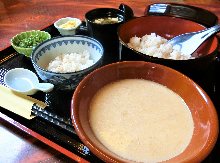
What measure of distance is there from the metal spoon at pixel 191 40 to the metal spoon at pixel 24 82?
615 millimetres

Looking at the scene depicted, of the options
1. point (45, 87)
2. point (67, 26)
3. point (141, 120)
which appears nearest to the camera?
point (141, 120)

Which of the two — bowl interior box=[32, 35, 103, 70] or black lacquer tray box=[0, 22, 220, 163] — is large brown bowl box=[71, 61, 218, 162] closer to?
black lacquer tray box=[0, 22, 220, 163]

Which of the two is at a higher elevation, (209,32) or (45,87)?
(209,32)

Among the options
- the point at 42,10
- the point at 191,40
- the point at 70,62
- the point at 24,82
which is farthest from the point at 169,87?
the point at 42,10

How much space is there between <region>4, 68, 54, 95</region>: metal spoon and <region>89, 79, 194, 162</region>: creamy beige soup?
0.28 meters

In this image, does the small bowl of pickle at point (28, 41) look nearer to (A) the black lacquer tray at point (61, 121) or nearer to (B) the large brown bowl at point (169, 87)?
(A) the black lacquer tray at point (61, 121)

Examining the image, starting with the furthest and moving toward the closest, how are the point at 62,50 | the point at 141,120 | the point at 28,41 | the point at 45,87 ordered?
the point at 28,41
the point at 62,50
the point at 45,87
the point at 141,120

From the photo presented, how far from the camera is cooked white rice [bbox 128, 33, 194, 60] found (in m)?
1.18

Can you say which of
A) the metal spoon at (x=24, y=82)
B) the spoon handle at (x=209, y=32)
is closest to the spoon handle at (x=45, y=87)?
the metal spoon at (x=24, y=82)

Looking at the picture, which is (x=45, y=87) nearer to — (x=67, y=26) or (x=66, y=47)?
(x=66, y=47)

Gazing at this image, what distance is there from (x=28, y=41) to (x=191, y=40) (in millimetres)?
815

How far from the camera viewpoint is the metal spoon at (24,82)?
3.58 ft

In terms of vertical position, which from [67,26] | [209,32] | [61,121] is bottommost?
[61,121]

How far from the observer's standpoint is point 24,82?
1.18m
